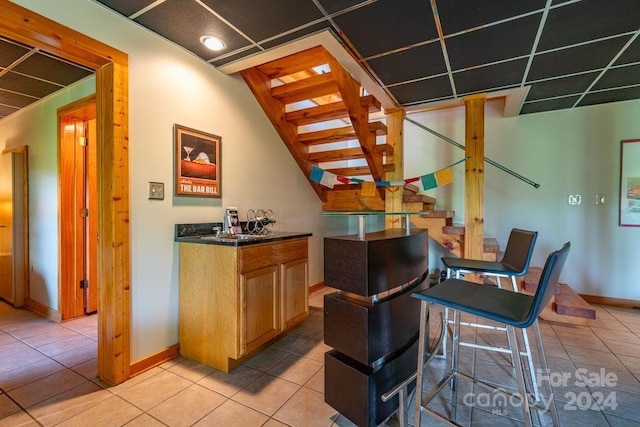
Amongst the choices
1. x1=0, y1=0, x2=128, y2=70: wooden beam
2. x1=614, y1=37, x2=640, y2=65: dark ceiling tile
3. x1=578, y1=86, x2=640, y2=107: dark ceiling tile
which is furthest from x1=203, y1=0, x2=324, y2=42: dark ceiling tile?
x1=578, y1=86, x2=640, y2=107: dark ceiling tile

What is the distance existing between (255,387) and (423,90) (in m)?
2.92

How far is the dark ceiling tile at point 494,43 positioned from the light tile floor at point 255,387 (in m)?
2.28

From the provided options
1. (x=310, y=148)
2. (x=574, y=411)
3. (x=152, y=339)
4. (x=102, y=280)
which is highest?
(x=310, y=148)

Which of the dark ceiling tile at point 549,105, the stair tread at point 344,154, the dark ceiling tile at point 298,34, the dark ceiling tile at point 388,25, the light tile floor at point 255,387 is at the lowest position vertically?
the light tile floor at point 255,387

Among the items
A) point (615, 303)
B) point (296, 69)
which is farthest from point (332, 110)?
point (615, 303)

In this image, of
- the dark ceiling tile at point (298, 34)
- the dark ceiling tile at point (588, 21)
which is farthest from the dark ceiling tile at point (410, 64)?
the dark ceiling tile at point (588, 21)

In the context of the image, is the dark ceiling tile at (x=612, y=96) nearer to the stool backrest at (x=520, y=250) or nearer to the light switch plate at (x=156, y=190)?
the stool backrest at (x=520, y=250)

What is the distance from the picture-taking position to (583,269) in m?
3.35

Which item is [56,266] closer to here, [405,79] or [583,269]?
[405,79]

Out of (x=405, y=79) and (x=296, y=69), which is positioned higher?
(x=296, y=69)

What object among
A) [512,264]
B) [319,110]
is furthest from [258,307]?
[319,110]

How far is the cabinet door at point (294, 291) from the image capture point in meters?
2.32

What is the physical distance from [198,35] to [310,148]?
191cm

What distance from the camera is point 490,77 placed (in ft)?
8.34
